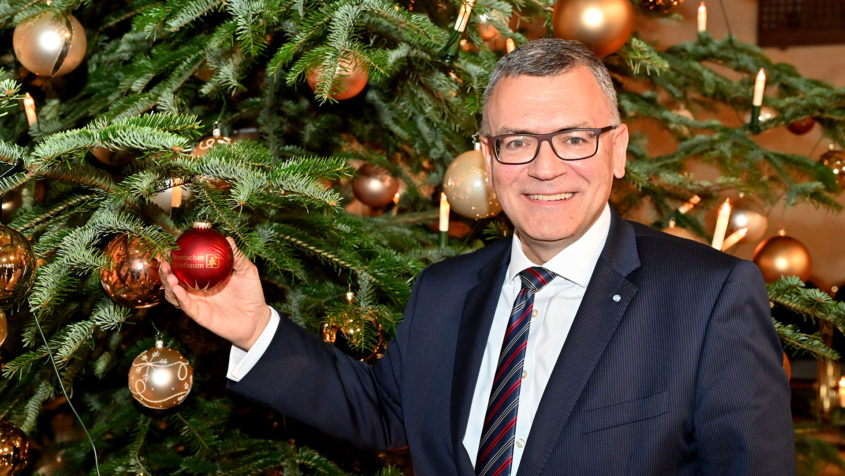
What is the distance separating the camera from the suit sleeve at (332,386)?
126 centimetres

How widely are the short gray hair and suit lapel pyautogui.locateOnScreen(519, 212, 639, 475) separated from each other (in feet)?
0.83

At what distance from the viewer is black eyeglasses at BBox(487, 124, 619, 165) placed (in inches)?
47.4

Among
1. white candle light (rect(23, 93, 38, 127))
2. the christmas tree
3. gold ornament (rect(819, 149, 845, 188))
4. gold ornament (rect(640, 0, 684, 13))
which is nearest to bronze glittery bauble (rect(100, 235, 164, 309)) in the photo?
the christmas tree

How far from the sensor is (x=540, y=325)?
4.00 feet

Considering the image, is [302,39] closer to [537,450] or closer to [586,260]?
[586,260]

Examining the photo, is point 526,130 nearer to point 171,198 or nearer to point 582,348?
point 582,348

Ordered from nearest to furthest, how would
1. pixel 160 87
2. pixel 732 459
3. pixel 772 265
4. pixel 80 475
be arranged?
1. pixel 732 459
2. pixel 160 87
3. pixel 80 475
4. pixel 772 265

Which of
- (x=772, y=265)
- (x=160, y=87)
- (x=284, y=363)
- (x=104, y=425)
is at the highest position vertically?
(x=160, y=87)

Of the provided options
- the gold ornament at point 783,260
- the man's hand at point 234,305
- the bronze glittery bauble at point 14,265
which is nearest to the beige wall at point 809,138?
the gold ornament at point 783,260

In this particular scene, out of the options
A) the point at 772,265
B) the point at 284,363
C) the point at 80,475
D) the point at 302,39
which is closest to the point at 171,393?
the point at 284,363

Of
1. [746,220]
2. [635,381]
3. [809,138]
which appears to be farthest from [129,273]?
[809,138]

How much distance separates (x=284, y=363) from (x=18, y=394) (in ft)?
1.94

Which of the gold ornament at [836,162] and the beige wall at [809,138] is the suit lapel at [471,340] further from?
the beige wall at [809,138]

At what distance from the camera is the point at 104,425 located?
154 centimetres
